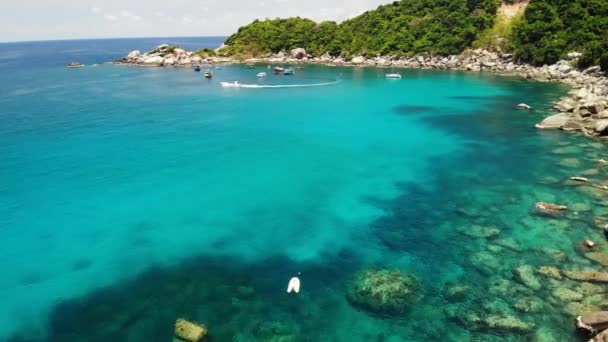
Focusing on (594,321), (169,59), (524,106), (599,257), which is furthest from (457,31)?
(594,321)

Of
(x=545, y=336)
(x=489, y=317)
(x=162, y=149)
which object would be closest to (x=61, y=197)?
Answer: (x=162, y=149)

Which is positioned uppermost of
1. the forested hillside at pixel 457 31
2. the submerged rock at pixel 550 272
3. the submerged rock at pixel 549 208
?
the forested hillside at pixel 457 31

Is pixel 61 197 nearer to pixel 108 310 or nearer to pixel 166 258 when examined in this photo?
pixel 166 258

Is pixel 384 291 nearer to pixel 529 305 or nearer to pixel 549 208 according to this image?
pixel 529 305

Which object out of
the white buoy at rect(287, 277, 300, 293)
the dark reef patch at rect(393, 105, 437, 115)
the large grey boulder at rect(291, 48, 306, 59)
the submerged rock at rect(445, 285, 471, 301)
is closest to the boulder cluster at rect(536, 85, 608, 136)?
the dark reef patch at rect(393, 105, 437, 115)

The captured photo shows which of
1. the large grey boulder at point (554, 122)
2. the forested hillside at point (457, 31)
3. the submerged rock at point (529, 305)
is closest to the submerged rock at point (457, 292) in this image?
the submerged rock at point (529, 305)

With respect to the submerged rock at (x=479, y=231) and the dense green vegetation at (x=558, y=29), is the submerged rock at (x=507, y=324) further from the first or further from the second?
the dense green vegetation at (x=558, y=29)

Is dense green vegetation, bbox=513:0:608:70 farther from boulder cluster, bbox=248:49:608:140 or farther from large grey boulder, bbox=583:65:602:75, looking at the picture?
Result: boulder cluster, bbox=248:49:608:140
